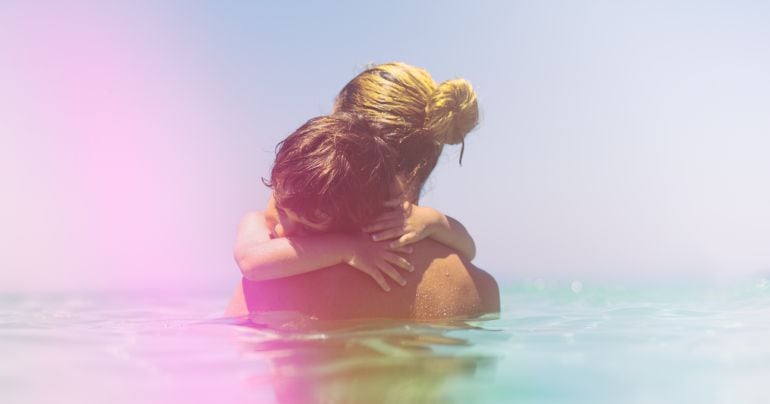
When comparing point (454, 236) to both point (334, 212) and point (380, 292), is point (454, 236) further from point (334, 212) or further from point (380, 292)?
point (334, 212)

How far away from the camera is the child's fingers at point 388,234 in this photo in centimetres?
294

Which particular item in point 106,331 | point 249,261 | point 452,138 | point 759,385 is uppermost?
point 452,138

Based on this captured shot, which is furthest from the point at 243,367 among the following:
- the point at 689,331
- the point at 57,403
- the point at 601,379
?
the point at 689,331

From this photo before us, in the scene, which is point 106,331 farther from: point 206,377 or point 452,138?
point 452,138

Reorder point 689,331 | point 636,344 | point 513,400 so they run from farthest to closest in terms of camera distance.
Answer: point 689,331
point 636,344
point 513,400

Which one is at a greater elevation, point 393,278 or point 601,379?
point 393,278

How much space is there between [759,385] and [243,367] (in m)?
1.38

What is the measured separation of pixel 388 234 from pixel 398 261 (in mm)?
117

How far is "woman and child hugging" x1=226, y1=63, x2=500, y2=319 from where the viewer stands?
112 inches

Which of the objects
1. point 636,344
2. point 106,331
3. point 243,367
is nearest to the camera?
point 243,367

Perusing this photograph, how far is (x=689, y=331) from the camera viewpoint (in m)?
2.85

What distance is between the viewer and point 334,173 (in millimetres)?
2834

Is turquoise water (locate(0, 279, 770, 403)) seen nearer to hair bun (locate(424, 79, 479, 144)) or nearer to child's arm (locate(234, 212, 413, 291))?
child's arm (locate(234, 212, 413, 291))

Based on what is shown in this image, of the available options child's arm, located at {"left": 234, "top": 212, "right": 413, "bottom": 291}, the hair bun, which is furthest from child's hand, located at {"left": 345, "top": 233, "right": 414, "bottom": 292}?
the hair bun
